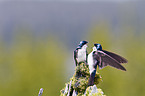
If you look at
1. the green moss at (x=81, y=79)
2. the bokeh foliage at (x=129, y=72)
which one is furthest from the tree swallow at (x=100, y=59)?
the bokeh foliage at (x=129, y=72)

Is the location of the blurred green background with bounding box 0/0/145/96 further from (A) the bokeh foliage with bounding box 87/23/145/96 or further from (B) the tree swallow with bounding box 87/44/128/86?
(B) the tree swallow with bounding box 87/44/128/86

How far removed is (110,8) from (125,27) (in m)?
88.9

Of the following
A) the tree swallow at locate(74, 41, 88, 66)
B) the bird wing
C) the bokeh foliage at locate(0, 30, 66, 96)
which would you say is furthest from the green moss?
the bokeh foliage at locate(0, 30, 66, 96)

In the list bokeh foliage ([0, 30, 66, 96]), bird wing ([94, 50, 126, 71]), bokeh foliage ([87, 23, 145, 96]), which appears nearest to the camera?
bird wing ([94, 50, 126, 71])

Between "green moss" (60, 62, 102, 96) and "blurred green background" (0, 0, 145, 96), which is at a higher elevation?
"blurred green background" (0, 0, 145, 96)

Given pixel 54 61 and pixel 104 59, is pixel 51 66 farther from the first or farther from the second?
pixel 104 59

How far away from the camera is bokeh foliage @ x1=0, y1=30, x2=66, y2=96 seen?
14.2m

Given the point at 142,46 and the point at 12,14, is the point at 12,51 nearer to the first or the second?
the point at 142,46

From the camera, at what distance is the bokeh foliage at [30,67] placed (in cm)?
1423

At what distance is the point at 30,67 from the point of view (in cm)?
1480

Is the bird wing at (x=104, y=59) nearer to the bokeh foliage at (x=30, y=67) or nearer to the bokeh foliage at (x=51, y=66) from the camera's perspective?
the bokeh foliage at (x=51, y=66)

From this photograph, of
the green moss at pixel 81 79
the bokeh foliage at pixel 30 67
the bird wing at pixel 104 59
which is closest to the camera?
the bird wing at pixel 104 59

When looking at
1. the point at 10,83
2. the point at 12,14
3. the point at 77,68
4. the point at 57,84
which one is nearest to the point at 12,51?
Answer: the point at 10,83

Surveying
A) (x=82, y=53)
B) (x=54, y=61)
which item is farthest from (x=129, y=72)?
(x=82, y=53)
